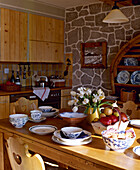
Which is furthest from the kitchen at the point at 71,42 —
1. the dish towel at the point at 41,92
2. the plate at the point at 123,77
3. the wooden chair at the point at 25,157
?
the wooden chair at the point at 25,157

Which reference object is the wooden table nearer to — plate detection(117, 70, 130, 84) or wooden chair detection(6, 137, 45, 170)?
wooden chair detection(6, 137, 45, 170)

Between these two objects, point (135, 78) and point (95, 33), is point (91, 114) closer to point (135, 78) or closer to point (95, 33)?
point (135, 78)

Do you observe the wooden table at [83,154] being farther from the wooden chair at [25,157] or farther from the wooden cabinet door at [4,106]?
the wooden cabinet door at [4,106]

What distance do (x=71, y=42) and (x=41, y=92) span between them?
→ 139 cm

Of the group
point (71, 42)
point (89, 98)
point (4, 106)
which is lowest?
point (4, 106)

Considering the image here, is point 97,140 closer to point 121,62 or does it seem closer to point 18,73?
point 121,62

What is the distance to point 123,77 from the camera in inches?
174

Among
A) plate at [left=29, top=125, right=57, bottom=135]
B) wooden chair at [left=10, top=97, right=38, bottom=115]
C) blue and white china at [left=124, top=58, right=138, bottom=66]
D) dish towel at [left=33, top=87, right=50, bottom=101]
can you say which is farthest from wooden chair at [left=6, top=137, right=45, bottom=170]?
blue and white china at [left=124, top=58, right=138, bottom=66]

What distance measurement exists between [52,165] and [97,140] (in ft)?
1.64

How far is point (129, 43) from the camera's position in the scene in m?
4.22

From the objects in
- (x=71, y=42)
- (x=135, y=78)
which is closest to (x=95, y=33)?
(x=71, y=42)

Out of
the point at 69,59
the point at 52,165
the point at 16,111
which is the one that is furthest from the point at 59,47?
the point at 52,165

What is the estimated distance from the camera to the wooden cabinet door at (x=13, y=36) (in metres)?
4.44

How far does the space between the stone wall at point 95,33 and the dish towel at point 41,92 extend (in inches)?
33.0
